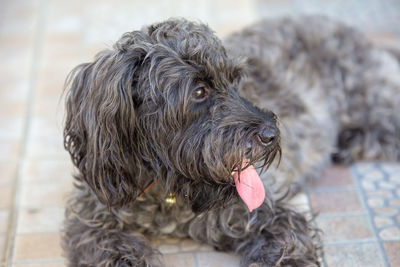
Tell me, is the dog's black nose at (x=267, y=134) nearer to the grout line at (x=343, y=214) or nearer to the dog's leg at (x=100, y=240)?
the dog's leg at (x=100, y=240)

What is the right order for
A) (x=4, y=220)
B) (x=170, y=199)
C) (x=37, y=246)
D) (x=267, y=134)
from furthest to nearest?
(x=4, y=220) → (x=37, y=246) → (x=170, y=199) → (x=267, y=134)

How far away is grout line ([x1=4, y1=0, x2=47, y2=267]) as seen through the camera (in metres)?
3.69

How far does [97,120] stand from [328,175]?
Result: 6.64 feet

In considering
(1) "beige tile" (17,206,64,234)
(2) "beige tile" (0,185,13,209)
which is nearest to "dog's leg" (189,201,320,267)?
(1) "beige tile" (17,206,64,234)

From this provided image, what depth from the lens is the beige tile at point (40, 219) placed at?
3.79m

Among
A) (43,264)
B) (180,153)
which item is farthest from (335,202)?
(43,264)

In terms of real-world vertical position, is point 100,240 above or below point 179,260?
above

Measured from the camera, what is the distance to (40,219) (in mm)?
3881

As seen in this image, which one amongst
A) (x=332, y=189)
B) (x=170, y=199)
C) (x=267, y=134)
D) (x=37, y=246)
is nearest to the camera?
(x=267, y=134)

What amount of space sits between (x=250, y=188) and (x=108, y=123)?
0.83 meters

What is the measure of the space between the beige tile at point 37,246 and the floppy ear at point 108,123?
0.69 metres

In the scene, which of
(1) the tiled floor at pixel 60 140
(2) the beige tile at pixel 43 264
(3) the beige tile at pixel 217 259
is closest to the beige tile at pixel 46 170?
(1) the tiled floor at pixel 60 140

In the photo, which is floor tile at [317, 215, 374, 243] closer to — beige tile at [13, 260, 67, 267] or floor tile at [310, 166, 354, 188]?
floor tile at [310, 166, 354, 188]

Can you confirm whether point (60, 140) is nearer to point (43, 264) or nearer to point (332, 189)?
point (43, 264)
